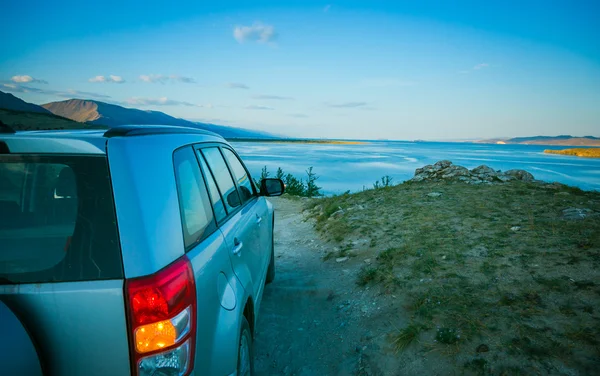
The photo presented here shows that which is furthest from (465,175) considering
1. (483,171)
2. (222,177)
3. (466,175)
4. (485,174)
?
(222,177)

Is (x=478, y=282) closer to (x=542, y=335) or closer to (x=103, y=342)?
(x=542, y=335)

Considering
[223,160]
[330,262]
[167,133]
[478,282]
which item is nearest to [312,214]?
→ [330,262]

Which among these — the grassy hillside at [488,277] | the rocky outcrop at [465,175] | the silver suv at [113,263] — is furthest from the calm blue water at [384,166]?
the silver suv at [113,263]

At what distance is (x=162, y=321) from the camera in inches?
49.1

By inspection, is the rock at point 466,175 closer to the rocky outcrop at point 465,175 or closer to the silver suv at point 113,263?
the rocky outcrop at point 465,175

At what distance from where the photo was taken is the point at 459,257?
428cm

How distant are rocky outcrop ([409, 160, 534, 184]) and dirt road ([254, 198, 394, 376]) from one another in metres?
6.78

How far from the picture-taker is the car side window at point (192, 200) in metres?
1.59

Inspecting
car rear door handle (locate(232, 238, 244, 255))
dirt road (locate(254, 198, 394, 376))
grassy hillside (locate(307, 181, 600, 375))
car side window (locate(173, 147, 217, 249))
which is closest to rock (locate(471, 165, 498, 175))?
grassy hillside (locate(307, 181, 600, 375))

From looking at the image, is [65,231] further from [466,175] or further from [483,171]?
[483,171]

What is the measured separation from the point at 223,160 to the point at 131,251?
1.73 meters

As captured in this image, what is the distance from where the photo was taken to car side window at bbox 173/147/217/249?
62.6 inches

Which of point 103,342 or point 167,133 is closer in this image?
point 103,342

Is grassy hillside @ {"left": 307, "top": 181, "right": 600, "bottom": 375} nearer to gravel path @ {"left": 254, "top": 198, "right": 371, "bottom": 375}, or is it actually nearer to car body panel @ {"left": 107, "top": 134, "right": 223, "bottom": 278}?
gravel path @ {"left": 254, "top": 198, "right": 371, "bottom": 375}
